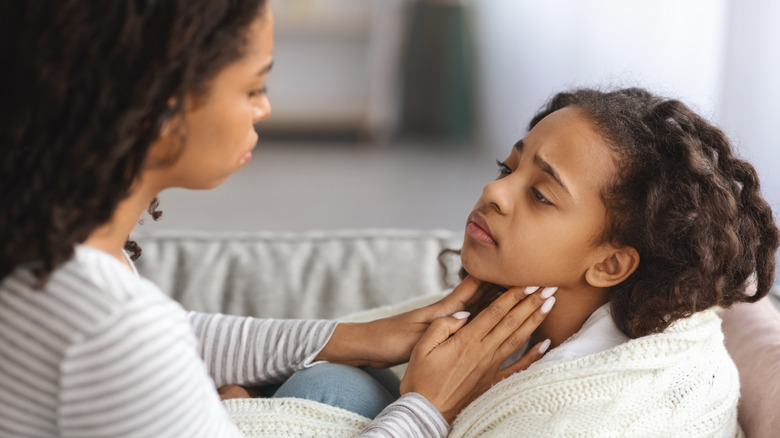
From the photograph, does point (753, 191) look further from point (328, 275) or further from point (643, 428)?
point (328, 275)

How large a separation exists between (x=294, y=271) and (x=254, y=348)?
51 centimetres

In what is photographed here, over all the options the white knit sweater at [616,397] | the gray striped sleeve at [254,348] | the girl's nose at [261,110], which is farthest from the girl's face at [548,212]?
the girl's nose at [261,110]

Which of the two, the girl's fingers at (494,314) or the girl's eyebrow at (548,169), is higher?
the girl's eyebrow at (548,169)

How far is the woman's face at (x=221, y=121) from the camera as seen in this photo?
2.51 feet

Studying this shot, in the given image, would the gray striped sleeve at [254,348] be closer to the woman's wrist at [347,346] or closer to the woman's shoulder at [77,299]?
the woman's wrist at [347,346]

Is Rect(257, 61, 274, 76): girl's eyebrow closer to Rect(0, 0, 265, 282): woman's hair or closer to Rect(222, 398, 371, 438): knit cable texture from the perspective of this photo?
Rect(0, 0, 265, 282): woman's hair

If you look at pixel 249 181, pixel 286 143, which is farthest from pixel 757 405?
pixel 286 143

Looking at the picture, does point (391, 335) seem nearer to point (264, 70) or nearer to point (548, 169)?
point (548, 169)

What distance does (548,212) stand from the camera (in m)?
1.14

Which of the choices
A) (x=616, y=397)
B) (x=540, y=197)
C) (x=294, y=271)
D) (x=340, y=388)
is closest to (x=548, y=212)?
(x=540, y=197)

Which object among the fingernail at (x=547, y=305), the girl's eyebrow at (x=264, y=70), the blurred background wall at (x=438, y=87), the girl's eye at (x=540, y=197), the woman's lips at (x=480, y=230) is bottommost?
the blurred background wall at (x=438, y=87)

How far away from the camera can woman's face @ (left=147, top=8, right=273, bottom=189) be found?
2.51ft

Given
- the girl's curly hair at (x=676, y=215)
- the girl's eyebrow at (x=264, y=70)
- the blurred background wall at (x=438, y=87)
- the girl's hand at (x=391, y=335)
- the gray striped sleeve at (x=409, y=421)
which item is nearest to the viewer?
the girl's eyebrow at (x=264, y=70)

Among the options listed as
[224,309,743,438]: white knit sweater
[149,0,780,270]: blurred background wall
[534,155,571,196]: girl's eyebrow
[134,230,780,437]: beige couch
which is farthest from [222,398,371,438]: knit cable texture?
[149,0,780,270]: blurred background wall
